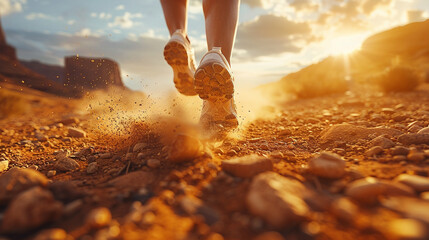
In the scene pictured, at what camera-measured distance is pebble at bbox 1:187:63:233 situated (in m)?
0.80

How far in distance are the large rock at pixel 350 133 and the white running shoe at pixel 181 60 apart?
1439mm

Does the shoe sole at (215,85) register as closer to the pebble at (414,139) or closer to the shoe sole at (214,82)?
the shoe sole at (214,82)

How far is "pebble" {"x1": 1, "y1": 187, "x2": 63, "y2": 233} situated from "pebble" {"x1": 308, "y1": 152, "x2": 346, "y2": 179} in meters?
1.07

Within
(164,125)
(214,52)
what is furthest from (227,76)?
(164,125)

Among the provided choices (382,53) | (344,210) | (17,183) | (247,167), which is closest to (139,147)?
(17,183)

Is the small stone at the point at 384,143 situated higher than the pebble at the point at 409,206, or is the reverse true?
the small stone at the point at 384,143

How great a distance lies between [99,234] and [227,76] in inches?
54.2

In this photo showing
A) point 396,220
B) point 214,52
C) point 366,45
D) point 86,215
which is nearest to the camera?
point 396,220

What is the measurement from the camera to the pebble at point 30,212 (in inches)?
31.4

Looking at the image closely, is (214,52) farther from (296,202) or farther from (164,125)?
(296,202)

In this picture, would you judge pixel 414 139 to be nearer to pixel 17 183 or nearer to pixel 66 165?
pixel 17 183

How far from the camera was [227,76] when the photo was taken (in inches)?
73.4

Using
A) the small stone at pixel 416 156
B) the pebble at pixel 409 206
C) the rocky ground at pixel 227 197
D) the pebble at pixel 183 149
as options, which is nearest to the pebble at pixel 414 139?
the rocky ground at pixel 227 197

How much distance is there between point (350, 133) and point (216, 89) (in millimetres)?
1177
